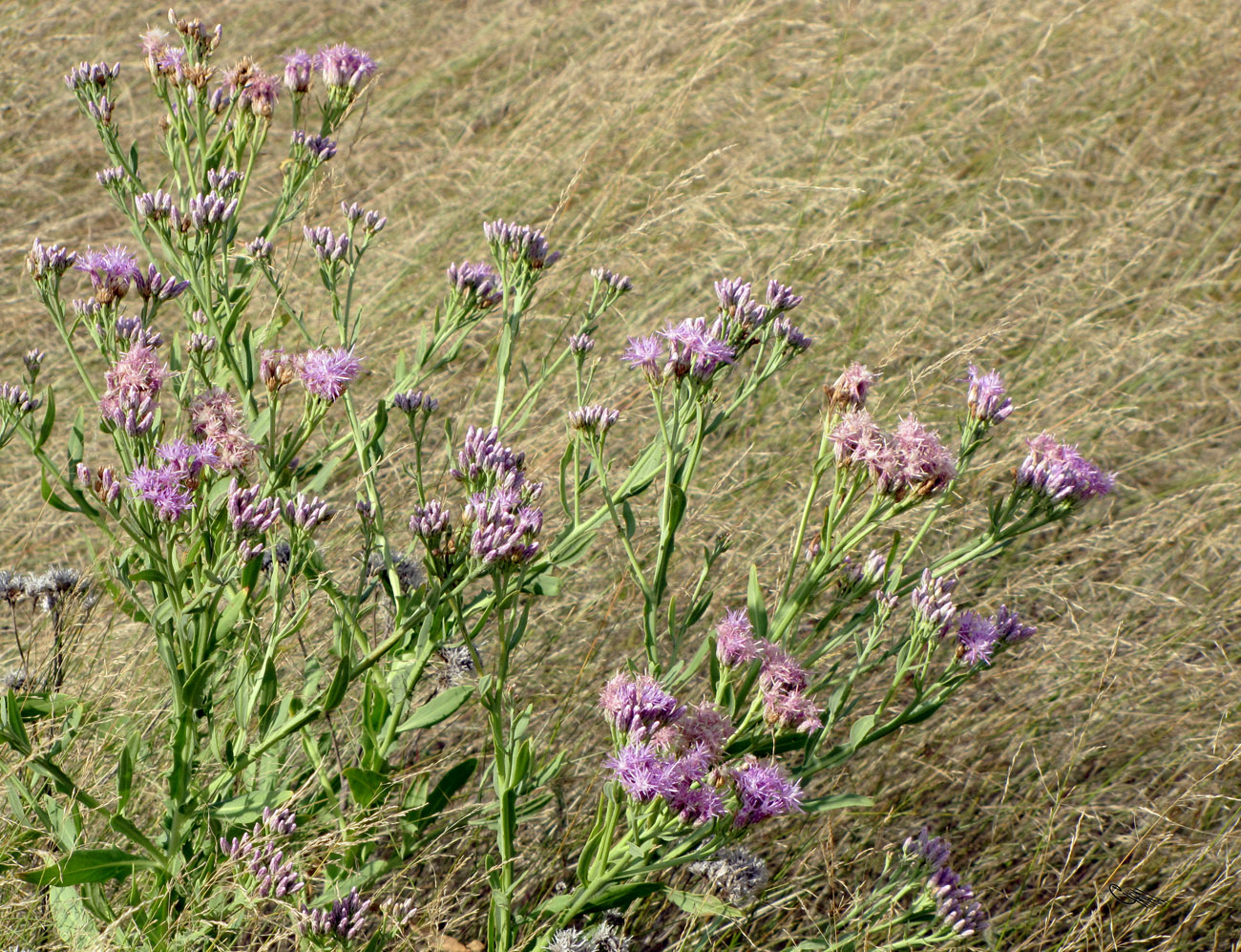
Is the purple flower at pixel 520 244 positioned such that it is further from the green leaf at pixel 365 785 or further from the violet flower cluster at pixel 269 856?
the violet flower cluster at pixel 269 856

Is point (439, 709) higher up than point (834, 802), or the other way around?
point (439, 709)

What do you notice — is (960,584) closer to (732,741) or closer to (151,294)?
(732,741)

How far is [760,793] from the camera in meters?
1.74

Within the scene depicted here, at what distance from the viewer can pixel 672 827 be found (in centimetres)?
176

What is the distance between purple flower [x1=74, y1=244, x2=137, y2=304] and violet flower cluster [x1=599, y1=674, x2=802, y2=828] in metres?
1.37

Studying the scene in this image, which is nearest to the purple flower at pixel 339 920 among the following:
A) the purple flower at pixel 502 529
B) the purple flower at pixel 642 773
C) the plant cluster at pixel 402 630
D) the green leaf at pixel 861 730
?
the plant cluster at pixel 402 630

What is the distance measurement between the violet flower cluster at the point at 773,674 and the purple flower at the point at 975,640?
1.10 ft

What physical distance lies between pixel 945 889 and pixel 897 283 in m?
2.73

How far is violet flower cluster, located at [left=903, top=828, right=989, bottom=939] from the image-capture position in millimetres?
2066

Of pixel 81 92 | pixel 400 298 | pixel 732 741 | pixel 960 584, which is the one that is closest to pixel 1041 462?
pixel 732 741

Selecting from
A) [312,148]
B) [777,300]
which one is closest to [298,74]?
[312,148]

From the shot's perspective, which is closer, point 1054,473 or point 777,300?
point 1054,473

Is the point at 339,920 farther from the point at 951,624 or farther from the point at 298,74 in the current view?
the point at 298,74

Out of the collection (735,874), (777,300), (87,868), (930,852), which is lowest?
(735,874)
